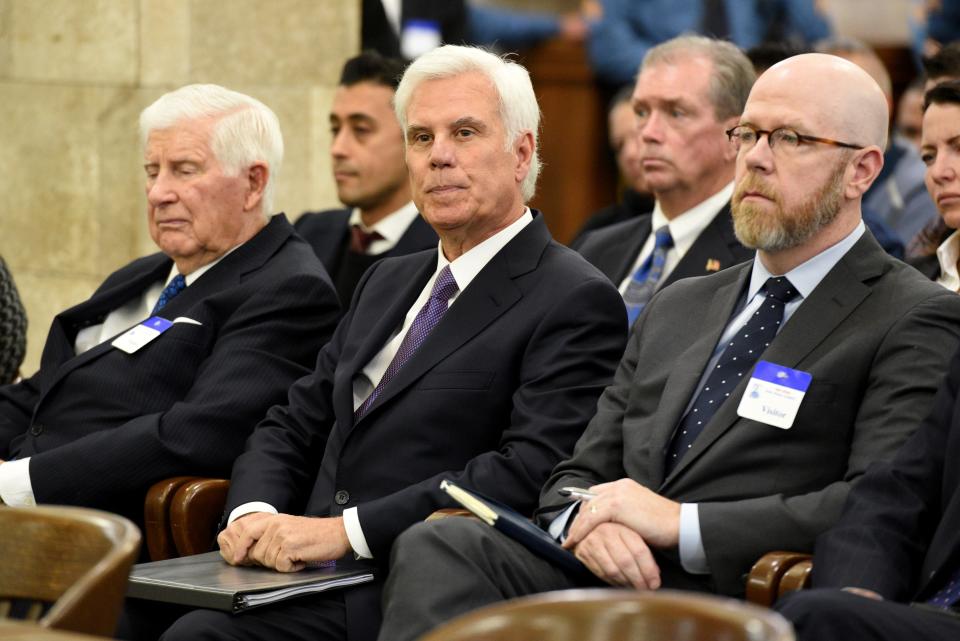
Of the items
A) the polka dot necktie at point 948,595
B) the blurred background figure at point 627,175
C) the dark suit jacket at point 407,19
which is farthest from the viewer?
the dark suit jacket at point 407,19

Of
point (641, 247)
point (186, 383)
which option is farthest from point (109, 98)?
point (641, 247)

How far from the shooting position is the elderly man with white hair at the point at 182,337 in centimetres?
364

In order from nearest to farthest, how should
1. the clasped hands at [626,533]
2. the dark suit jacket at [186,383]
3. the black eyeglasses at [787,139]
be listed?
1. the clasped hands at [626,533]
2. the black eyeglasses at [787,139]
3. the dark suit jacket at [186,383]

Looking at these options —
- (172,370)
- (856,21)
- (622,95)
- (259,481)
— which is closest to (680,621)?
(259,481)

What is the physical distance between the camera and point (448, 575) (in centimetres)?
268

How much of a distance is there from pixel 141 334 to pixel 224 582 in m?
1.13

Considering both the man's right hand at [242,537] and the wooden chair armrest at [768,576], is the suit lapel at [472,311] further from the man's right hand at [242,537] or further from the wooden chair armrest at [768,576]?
the wooden chair armrest at [768,576]

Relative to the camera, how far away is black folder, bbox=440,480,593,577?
2.66 m

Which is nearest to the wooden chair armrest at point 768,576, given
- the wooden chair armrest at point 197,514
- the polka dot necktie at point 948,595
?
the polka dot necktie at point 948,595

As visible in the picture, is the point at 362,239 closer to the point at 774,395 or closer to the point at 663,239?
the point at 663,239

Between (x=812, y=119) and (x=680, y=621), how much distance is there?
5.49 feet

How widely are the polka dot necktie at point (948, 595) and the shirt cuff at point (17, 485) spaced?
2234mm

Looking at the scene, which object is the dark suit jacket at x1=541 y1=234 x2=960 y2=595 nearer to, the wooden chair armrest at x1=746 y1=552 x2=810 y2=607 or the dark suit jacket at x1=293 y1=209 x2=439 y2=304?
the wooden chair armrest at x1=746 y1=552 x2=810 y2=607

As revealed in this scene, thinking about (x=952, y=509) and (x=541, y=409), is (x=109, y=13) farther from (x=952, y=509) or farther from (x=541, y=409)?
(x=952, y=509)
